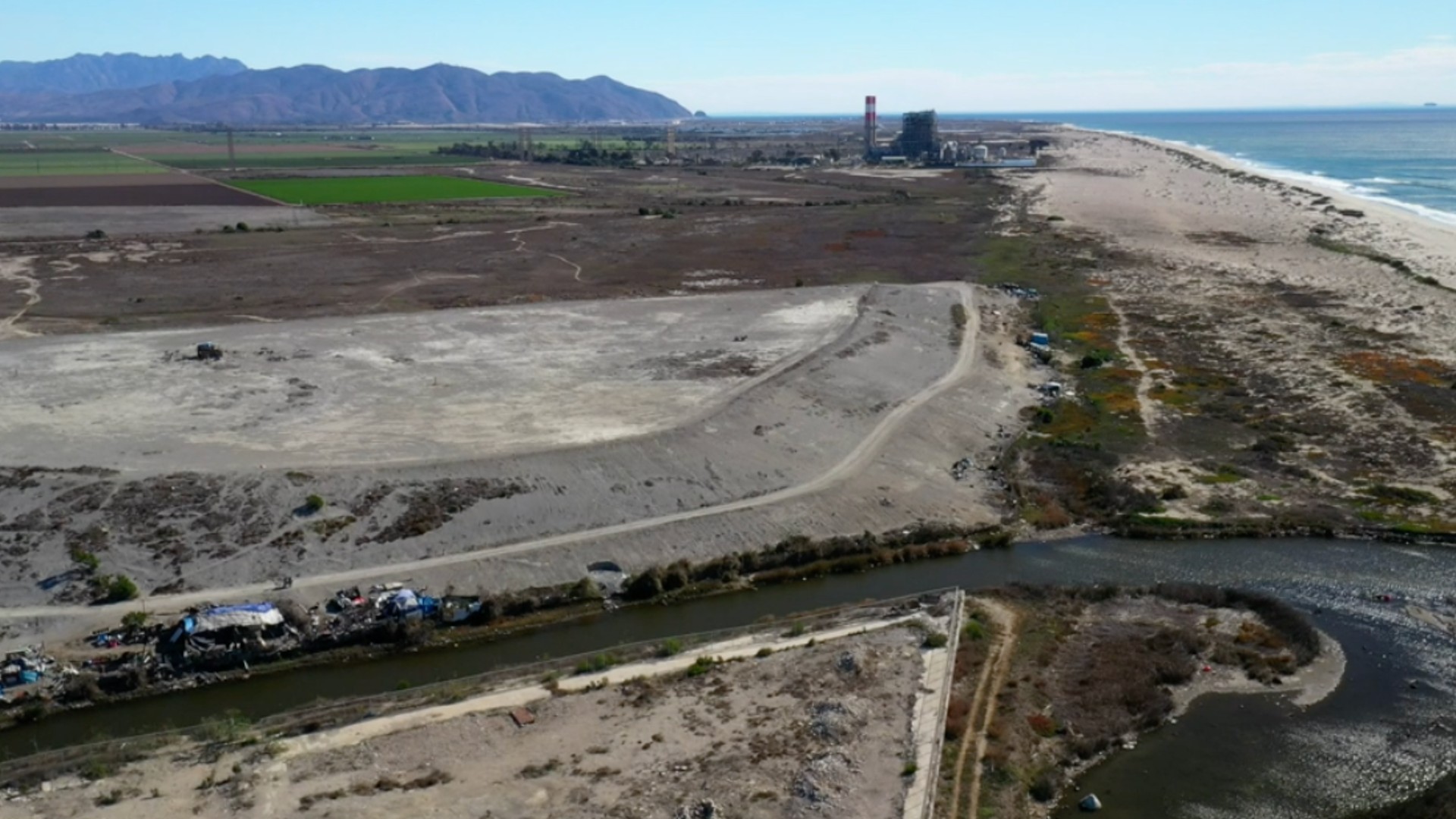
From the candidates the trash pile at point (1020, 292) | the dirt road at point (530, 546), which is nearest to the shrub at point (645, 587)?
the dirt road at point (530, 546)

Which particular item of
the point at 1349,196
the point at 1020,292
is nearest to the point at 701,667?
the point at 1020,292

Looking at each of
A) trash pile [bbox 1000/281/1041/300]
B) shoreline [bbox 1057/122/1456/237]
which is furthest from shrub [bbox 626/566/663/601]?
shoreline [bbox 1057/122/1456/237]

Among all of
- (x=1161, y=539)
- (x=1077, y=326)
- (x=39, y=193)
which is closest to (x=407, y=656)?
(x=1161, y=539)

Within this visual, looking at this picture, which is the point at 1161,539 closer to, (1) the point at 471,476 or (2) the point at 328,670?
(1) the point at 471,476

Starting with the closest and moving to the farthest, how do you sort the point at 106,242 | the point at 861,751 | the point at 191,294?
the point at 861,751 → the point at 191,294 → the point at 106,242

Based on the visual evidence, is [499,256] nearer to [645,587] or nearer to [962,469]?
[962,469]
